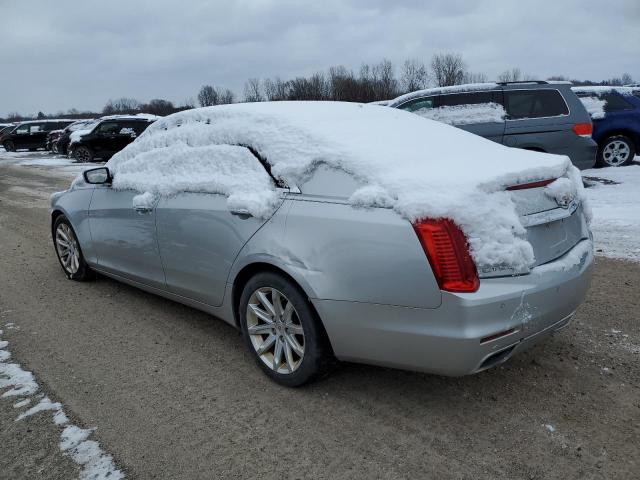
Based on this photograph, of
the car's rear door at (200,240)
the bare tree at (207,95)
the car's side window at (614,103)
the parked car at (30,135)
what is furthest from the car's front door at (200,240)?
the bare tree at (207,95)

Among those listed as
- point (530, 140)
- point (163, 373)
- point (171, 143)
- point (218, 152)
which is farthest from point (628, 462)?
point (530, 140)

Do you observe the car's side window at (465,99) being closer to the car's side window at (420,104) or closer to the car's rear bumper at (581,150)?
the car's side window at (420,104)

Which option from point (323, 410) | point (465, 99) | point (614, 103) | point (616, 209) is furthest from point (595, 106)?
point (323, 410)

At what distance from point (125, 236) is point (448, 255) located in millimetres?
2853

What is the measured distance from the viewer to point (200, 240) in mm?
3488

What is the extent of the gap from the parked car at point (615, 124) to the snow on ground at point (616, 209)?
310 mm

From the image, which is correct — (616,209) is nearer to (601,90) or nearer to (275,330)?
(601,90)

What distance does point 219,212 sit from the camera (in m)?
3.36

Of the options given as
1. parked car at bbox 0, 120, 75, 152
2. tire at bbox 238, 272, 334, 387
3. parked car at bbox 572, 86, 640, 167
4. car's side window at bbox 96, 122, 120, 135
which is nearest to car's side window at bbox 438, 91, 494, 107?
parked car at bbox 572, 86, 640, 167

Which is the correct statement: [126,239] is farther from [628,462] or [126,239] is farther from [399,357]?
[628,462]

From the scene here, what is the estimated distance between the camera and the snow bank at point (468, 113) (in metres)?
8.96

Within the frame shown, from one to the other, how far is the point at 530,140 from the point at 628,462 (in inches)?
280

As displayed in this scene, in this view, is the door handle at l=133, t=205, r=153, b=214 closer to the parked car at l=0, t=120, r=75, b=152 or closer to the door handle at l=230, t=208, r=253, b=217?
the door handle at l=230, t=208, r=253, b=217

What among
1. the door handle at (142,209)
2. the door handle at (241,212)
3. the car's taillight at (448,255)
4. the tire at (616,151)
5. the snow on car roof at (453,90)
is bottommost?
the tire at (616,151)
